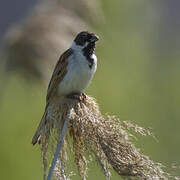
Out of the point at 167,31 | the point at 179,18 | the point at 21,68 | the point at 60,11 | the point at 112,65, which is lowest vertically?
the point at 21,68

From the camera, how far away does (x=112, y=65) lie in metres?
7.73

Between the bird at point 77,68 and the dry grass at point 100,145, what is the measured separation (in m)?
0.89

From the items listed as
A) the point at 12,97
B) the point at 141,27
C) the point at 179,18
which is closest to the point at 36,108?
the point at 12,97

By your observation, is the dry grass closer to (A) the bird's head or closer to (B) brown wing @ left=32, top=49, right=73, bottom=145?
(B) brown wing @ left=32, top=49, right=73, bottom=145

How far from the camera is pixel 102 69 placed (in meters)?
7.48

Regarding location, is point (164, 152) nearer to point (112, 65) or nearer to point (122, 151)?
point (112, 65)

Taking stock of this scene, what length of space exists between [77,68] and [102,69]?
3378 mm

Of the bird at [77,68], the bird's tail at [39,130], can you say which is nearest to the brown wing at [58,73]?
the bird at [77,68]

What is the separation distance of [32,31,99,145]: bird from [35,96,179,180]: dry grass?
888 millimetres

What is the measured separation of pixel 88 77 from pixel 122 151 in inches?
50.1

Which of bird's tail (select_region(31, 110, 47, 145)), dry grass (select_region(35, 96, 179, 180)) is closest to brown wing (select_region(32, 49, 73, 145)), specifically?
bird's tail (select_region(31, 110, 47, 145))

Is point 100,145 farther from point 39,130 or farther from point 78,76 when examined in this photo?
point 78,76

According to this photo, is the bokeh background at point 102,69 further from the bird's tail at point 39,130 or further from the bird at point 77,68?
the bird's tail at point 39,130

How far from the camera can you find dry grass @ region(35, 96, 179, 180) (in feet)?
9.44
